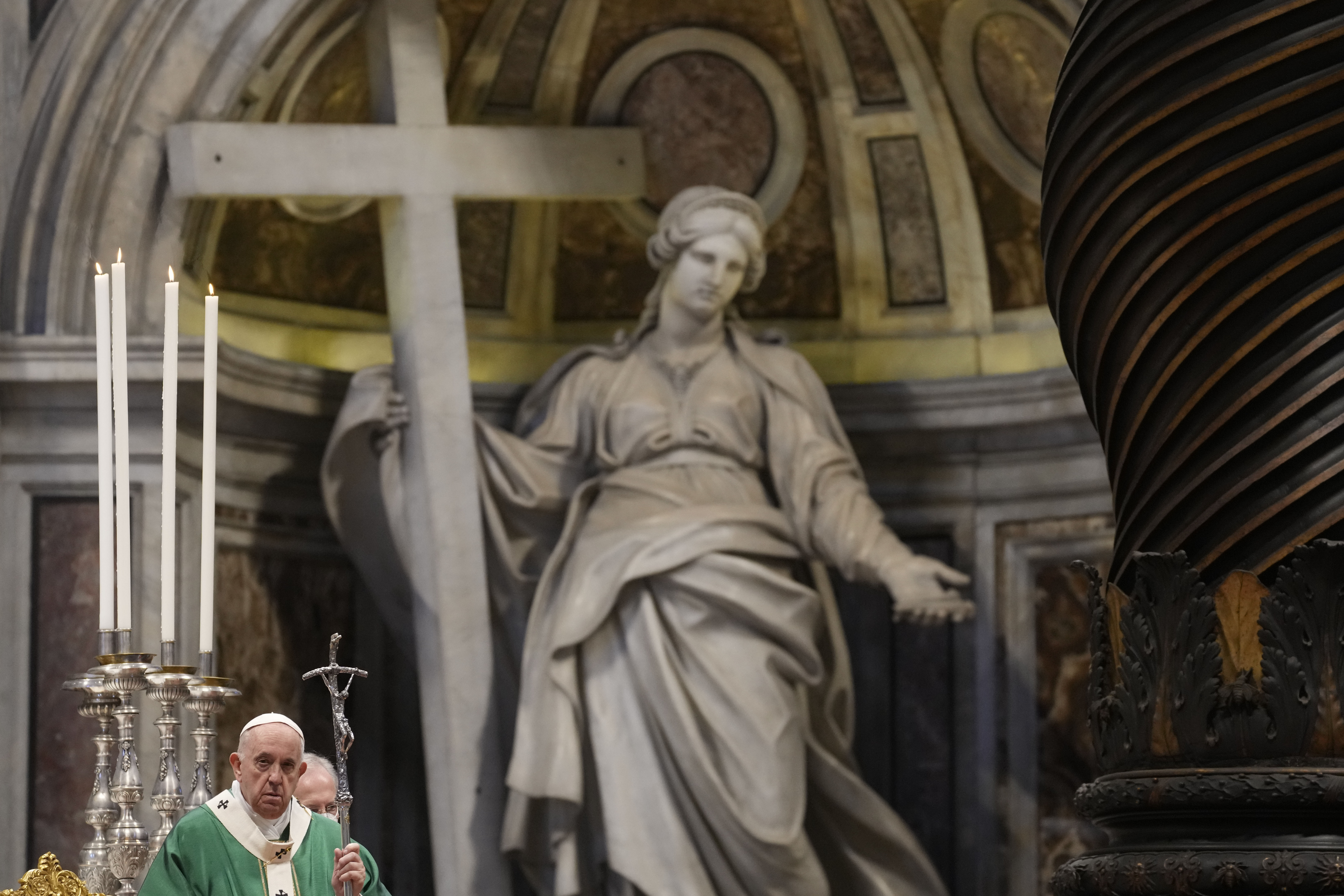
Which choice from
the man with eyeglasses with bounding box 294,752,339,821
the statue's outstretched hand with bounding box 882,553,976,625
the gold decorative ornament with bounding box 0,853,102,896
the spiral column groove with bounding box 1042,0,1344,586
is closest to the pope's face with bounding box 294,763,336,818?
the man with eyeglasses with bounding box 294,752,339,821

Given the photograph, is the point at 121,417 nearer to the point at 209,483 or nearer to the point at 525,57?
the point at 209,483

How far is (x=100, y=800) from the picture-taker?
3.12 metres

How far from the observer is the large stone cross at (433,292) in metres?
6.54

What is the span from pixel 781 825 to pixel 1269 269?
477 cm

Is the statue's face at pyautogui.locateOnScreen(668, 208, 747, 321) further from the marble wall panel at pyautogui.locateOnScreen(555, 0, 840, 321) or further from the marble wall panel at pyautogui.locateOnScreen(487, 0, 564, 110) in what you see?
the marble wall panel at pyautogui.locateOnScreen(487, 0, 564, 110)

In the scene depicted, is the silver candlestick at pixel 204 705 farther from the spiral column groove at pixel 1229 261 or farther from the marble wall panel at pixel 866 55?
the marble wall panel at pixel 866 55

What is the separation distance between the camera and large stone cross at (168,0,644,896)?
6.54 metres

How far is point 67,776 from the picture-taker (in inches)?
252

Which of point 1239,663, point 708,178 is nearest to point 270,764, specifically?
point 1239,663

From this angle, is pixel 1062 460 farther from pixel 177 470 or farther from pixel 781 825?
pixel 177 470

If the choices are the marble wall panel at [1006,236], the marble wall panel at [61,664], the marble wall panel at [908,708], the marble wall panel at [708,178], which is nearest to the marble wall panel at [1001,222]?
the marble wall panel at [1006,236]

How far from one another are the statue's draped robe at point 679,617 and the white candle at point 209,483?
9.99 feet

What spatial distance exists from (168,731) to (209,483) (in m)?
0.40

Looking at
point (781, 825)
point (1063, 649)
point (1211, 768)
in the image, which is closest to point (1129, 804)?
point (1211, 768)
